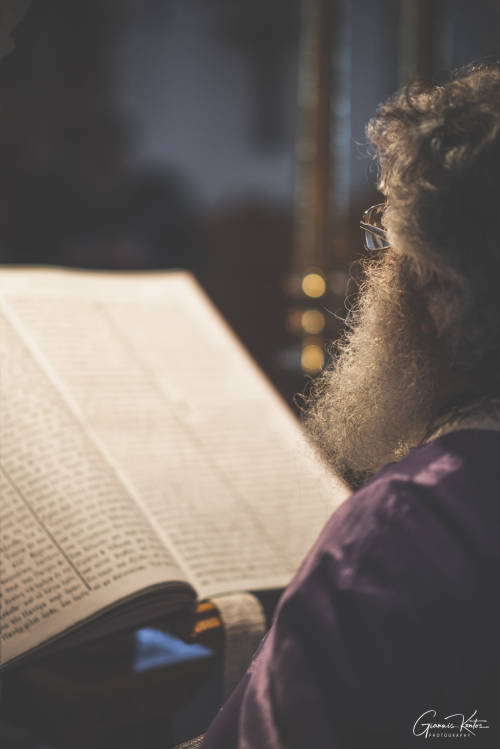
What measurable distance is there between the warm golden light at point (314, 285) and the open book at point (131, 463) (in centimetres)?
33

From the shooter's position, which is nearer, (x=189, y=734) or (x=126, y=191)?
(x=189, y=734)

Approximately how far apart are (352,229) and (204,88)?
524 mm

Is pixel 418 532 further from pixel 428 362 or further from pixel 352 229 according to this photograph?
pixel 352 229

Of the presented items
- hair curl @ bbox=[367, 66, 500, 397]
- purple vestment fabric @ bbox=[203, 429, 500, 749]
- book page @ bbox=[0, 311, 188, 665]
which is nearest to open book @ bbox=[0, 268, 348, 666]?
book page @ bbox=[0, 311, 188, 665]

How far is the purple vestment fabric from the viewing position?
42cm

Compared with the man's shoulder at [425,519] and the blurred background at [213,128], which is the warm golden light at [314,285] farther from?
the man's shoulder at [425,519]

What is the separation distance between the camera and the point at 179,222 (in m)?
1.80

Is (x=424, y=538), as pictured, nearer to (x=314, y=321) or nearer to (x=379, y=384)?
(x=379, y=384)

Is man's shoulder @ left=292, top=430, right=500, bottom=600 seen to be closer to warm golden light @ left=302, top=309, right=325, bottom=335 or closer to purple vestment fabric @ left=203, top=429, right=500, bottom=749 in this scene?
purple vestment fabric @ left=203, top=429, right=500, bottom=749

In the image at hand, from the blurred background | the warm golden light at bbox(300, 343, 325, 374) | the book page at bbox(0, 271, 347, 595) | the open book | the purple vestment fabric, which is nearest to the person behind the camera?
the purple vestment fabric

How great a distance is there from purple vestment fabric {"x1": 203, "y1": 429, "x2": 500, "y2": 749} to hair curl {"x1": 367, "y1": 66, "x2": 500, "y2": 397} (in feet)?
0.31

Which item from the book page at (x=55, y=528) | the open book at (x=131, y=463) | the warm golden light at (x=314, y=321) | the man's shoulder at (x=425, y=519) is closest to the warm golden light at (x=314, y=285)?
the warm golden light at (x=314, y=321)

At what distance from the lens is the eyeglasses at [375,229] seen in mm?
579

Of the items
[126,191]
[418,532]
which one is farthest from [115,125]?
[418,532]
